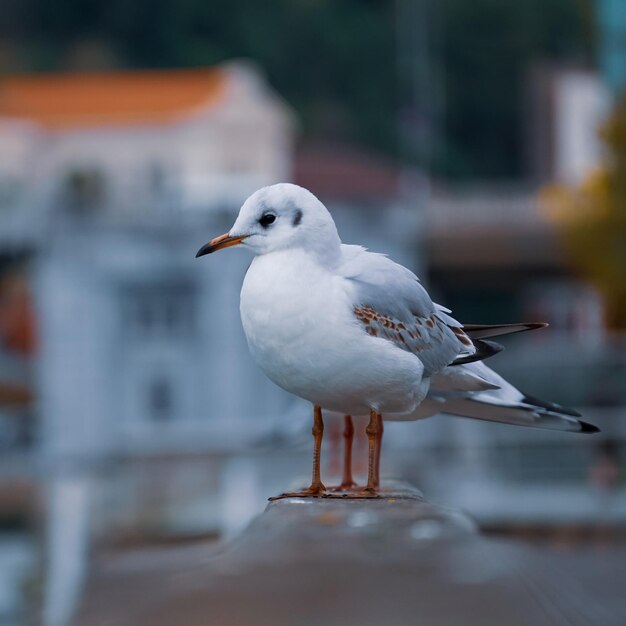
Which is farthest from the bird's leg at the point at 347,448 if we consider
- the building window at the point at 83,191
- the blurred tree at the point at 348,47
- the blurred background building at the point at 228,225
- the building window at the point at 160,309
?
the blurred tree at the point at 348,47

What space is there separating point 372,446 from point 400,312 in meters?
0.23

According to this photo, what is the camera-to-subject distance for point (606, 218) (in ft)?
67.7

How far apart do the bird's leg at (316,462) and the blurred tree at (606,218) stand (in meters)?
17.1

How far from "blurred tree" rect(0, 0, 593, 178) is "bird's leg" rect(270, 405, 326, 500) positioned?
4509 cm

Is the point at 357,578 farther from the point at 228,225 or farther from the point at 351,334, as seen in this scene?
the point at 228,225

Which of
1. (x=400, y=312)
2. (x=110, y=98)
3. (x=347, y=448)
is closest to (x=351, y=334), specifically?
(x=400, y=312)

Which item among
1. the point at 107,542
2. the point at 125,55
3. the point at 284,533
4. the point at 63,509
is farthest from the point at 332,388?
the point at 125,55

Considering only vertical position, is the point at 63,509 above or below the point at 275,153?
below

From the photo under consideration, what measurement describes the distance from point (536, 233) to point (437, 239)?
1983mm

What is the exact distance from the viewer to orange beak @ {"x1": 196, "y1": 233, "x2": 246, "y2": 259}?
2.64 meters

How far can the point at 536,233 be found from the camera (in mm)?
33000

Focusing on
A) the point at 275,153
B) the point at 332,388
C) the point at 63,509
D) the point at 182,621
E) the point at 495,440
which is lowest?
the point at 63,509

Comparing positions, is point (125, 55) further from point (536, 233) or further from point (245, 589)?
point (245, 589)

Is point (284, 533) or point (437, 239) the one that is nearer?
point (284, 533)
